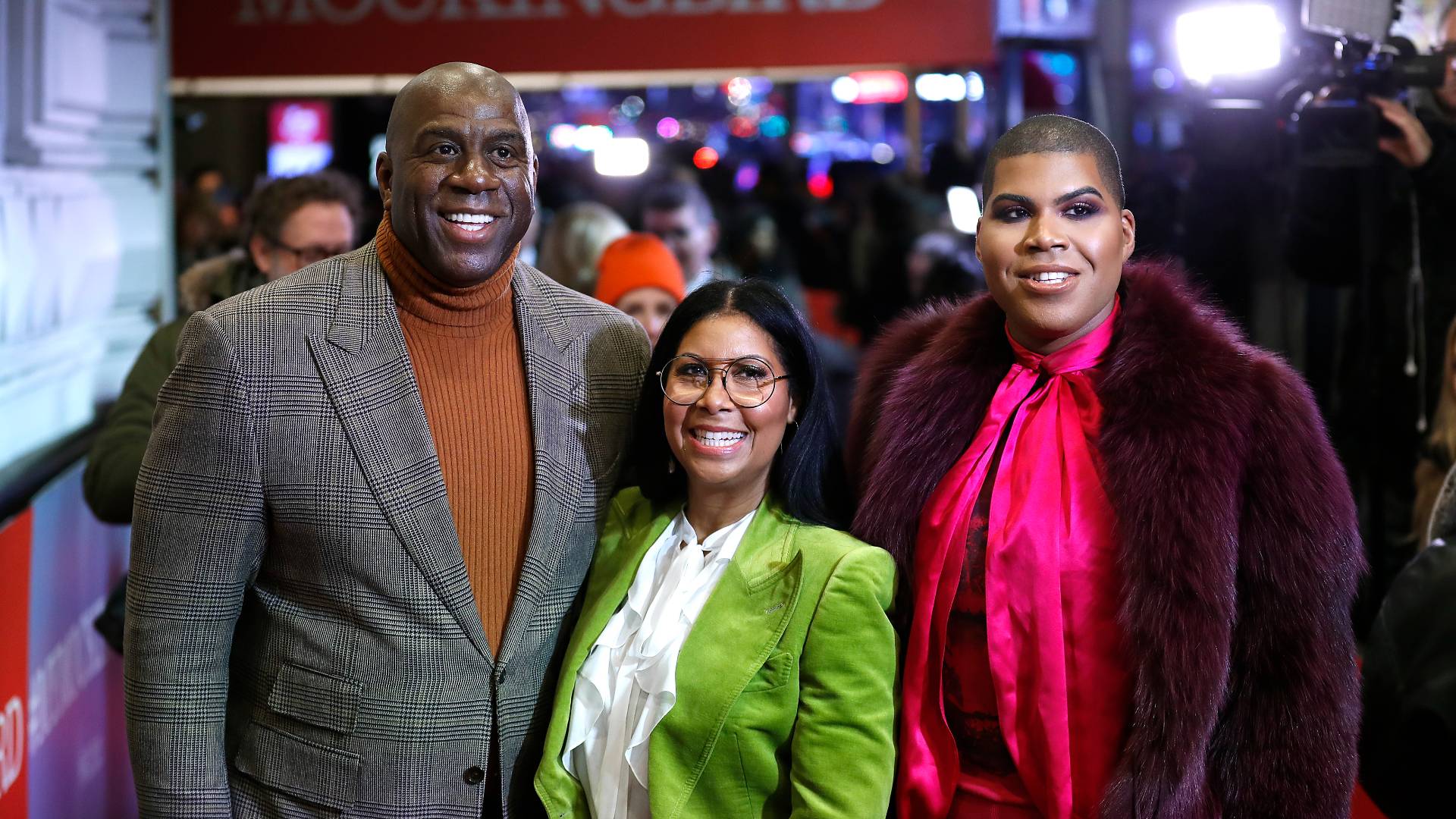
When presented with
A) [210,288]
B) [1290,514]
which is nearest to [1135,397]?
[1290,514]

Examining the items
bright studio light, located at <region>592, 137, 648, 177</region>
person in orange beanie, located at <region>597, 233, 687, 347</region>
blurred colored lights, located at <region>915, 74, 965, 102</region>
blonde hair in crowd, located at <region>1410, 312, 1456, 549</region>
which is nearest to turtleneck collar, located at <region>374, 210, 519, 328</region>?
person in orange beanie, located at <region>597, 233, 687, 347</region>

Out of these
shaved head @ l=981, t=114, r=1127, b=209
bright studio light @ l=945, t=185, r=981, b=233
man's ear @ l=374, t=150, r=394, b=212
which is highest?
bright studio light @ l=945, t=185, r=981, b=233

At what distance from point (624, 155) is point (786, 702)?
6.52 metres

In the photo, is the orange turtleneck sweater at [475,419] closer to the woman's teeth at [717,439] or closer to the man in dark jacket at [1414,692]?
the woman's teeth at [717,439]

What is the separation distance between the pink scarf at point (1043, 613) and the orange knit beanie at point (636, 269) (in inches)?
82.0

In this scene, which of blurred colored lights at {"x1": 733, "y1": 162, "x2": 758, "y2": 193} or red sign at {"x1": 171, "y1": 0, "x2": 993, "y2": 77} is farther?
blurred colored lights at {"x1": 733, "y1": 162, "x2": 758, "y2": 193}

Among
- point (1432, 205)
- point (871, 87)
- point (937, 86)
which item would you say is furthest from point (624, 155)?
point (871, 87)

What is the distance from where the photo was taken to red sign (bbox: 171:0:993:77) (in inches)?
220

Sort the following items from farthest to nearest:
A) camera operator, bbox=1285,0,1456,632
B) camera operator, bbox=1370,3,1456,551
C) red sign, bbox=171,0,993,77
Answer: red sign, bbox=171,0,993,77 < camera operator, bbox=1285,0,1456,632 < camera operator, bbox=1370,3,1456,551

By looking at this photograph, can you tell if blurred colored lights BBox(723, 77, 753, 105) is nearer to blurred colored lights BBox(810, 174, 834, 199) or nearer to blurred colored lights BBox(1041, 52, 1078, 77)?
blurred colored lights BBox(810, 174, 834, 199)

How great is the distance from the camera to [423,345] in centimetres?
238

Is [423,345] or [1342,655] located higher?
[423,345]

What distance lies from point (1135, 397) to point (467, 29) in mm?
4165

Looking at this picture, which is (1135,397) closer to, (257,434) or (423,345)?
(423,345)
